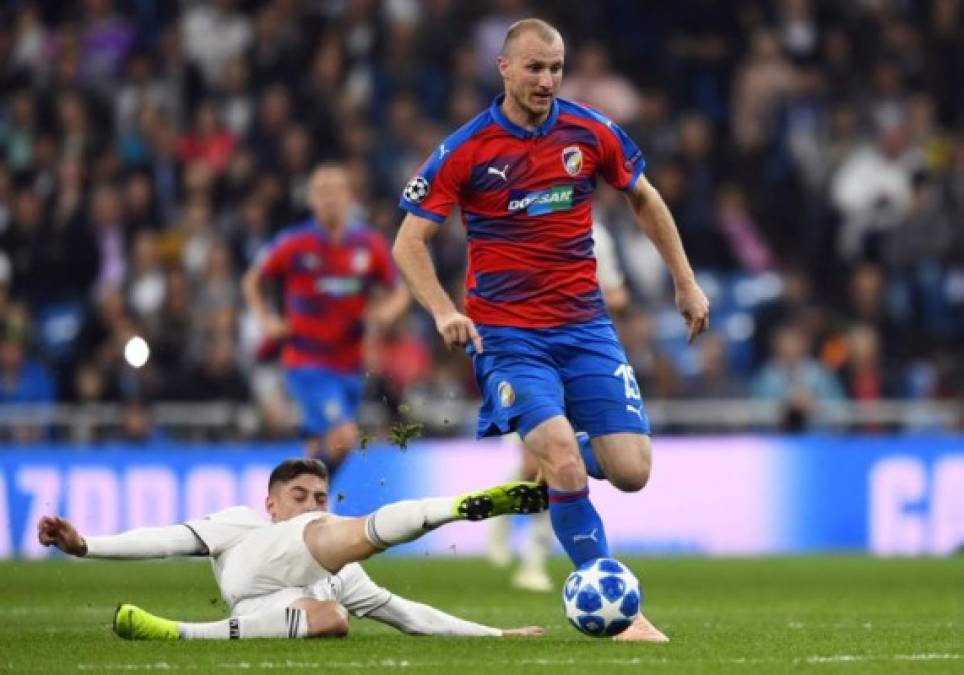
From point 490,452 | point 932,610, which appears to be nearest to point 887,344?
point 490,452

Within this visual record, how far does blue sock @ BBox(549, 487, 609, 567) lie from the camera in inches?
357

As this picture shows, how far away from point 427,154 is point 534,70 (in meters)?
11.5

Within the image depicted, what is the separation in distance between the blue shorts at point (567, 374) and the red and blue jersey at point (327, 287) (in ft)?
18.3

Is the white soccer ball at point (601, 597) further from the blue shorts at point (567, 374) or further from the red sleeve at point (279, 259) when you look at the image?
the red sleeve at point (279, 259)

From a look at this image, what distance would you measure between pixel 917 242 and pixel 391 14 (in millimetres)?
5883

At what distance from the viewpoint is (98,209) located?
2064 cm

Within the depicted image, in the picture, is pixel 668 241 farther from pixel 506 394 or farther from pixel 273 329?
pixel 273 329

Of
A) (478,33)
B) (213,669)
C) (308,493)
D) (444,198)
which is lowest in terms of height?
(213,669)

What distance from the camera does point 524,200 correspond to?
9430mm

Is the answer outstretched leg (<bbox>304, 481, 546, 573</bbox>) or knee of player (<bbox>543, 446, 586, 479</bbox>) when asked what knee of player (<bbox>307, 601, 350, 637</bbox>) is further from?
knee of player (<bbox>543, 446, 586, 479</bbox>)

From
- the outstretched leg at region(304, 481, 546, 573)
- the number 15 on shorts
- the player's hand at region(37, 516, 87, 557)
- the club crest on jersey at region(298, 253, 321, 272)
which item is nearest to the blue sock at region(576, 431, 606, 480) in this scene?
the number 15 on shorts

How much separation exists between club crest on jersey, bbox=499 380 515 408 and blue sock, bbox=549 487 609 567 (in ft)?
1.34

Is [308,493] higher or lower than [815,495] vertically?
lower

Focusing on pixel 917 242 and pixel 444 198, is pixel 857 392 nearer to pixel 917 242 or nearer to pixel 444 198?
pixel 917 242
